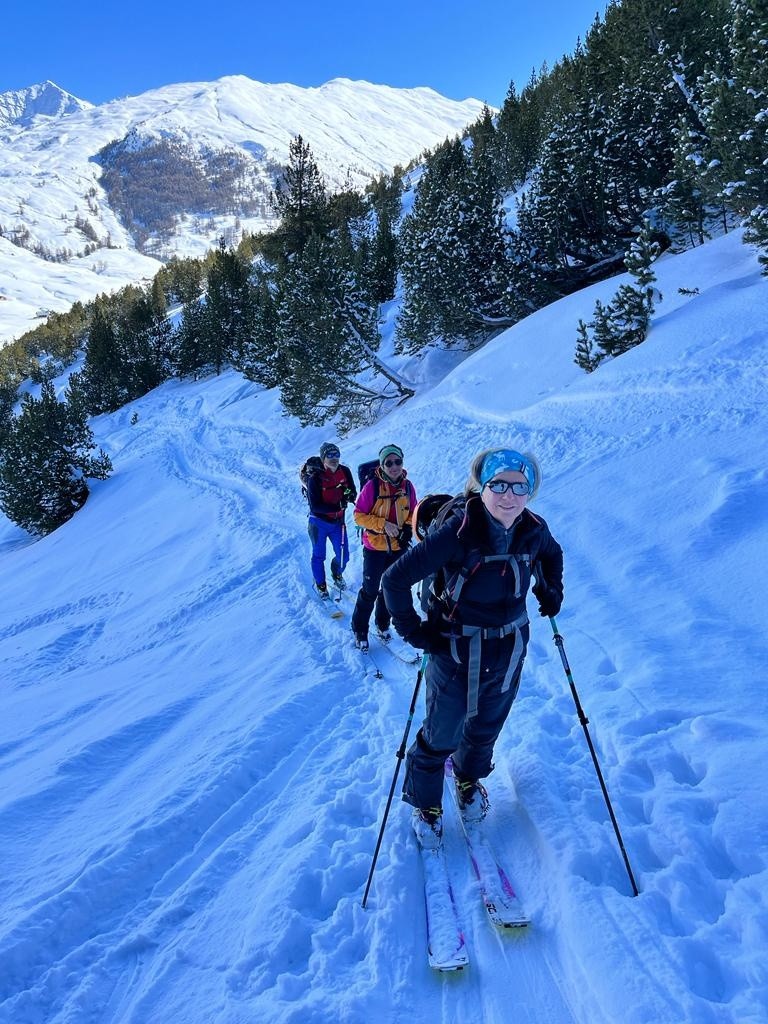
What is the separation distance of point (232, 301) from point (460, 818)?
43.9 metres

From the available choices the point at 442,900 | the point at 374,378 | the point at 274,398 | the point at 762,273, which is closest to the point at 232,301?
the point at 274,398

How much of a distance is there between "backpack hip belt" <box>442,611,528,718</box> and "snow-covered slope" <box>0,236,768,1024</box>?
1.08m

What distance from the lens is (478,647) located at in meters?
2.86

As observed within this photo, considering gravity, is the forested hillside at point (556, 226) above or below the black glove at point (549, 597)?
above

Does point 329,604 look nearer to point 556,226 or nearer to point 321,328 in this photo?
point 321,328

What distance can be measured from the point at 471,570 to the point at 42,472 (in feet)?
90.9

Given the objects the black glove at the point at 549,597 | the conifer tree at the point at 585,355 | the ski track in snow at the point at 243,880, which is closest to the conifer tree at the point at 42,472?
the ski track in snow at the point at 243,880

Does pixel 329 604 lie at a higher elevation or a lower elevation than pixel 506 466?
lower

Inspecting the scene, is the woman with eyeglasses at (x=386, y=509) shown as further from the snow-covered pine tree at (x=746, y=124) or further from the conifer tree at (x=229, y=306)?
the conifer tree at (x=229, y=306)

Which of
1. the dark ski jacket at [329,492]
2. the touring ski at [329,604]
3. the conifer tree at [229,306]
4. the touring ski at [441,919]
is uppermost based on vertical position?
the conifer tree at [229,306]

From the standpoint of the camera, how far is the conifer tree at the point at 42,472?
82.2ft

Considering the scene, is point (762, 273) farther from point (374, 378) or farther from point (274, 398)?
point (274, 398)

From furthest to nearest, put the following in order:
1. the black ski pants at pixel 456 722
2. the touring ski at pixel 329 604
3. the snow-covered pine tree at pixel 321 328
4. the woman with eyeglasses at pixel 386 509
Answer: the snow-covered pine tree at pixel 321 328, the touring ski at pixel 329 604, the woman with eyeglasses at pixel 386 509, the black ski pants at pixel 456 722

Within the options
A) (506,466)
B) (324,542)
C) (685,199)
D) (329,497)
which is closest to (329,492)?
(329,497)
